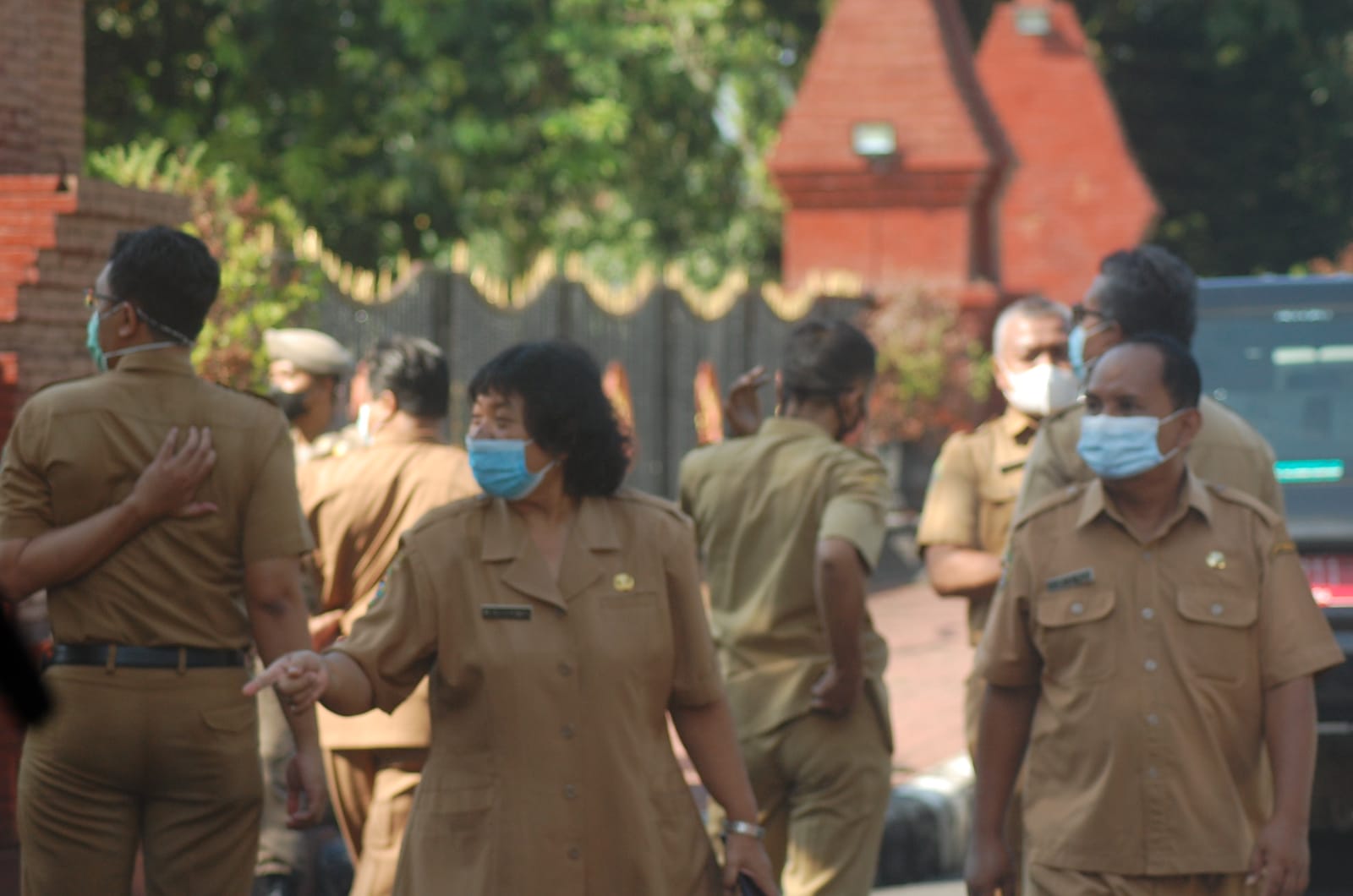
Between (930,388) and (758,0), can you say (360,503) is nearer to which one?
(930,388)

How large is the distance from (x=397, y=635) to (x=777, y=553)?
1837mm

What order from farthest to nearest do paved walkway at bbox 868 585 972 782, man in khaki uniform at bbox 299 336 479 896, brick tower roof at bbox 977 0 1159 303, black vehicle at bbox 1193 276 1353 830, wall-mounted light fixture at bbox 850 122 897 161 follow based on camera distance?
brick tower roof at bbox 977 0 1159 303, wall-mounted light fixture at bbox 850 122 897 161, paved walkway at bbox 868 585 972 782, black vehicle at bbox 1193 276 1353 830, man in khaki uniform at bbox 299 336 479 896

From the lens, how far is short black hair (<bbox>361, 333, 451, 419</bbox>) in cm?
604

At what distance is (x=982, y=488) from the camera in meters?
6.17

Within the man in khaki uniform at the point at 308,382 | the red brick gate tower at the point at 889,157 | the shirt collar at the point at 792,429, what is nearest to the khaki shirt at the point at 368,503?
the shirt collar at the point at 792,429

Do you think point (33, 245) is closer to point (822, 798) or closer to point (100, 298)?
point (100, 298)

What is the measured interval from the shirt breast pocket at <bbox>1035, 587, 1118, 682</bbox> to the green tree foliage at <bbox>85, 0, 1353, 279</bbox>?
47.5 ft

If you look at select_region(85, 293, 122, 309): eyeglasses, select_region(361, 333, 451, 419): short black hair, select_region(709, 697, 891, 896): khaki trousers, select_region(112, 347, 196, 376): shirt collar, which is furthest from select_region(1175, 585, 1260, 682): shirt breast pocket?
select_region(361, 333, 451, 419): short black hair

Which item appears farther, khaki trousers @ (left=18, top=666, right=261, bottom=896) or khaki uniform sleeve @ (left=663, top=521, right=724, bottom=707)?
khaki trousers @ (left=18, top=666, right=261, bottom=896)

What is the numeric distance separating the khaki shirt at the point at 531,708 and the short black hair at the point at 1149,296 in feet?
4.73

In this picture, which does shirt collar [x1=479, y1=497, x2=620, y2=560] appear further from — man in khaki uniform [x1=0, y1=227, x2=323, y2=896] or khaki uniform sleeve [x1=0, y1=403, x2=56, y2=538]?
khaki uniform sleeve [x1=0, y1=403, x2=56, y2=538]

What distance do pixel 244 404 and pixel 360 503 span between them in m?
1.24

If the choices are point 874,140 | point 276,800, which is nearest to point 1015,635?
point 276,800

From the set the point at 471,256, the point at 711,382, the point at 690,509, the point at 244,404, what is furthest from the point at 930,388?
the point at 244,404
